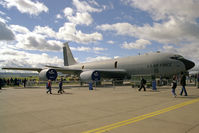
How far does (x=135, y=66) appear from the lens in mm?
24797

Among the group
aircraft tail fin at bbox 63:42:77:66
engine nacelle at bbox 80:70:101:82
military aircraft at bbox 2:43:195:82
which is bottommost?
engine nacelle at bbox 80:70:101:82

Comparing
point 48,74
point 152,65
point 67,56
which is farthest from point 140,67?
point 67,56

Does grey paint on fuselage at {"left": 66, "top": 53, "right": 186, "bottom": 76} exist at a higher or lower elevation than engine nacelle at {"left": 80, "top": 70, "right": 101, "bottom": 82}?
higher

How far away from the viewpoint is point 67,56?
146ft

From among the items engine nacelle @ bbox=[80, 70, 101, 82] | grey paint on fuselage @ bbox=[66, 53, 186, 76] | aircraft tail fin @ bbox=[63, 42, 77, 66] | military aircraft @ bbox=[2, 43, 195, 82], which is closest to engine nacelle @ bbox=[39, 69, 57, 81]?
military aircraft @ bbox=[2, 43, 195, 82]

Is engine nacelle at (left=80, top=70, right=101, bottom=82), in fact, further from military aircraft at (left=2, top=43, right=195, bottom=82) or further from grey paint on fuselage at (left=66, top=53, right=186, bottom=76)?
grey paint on fuselage at (left=66, top=53, right=186, bottom=76)

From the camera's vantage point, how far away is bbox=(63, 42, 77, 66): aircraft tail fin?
43656mm

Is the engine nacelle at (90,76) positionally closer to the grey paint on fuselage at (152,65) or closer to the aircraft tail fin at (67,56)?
the grey paint on fuselage at (152,65)

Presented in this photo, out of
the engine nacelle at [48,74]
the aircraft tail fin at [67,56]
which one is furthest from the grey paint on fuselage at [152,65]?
the aircraft tail fin at [67,56]

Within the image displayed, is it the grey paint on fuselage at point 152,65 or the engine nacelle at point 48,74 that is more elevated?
the grey paint on fuselage at point 152,65

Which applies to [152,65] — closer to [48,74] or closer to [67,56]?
[48,74]

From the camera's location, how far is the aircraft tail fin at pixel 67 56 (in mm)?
A: 43656

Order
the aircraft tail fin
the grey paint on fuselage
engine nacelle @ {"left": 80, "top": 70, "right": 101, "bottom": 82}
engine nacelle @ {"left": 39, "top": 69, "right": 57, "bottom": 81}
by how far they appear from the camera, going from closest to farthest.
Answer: the grey paint on fuselage
engine nacelle @ {"left": 39, "top": 69, "right": 57, "bottom": 81}
engine nacelle @ {"left": 80, "top": 70, "right": 101, "bottom": 82}
the aircraft tail fin

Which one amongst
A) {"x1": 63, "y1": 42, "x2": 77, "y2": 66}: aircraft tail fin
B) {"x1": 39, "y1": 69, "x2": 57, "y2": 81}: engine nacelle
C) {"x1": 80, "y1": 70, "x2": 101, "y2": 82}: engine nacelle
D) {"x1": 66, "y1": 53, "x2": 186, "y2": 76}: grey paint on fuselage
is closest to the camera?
{"x1": 66, "y1": 53, "x2": 186, "y2": 76}: grey paint on fuselage
